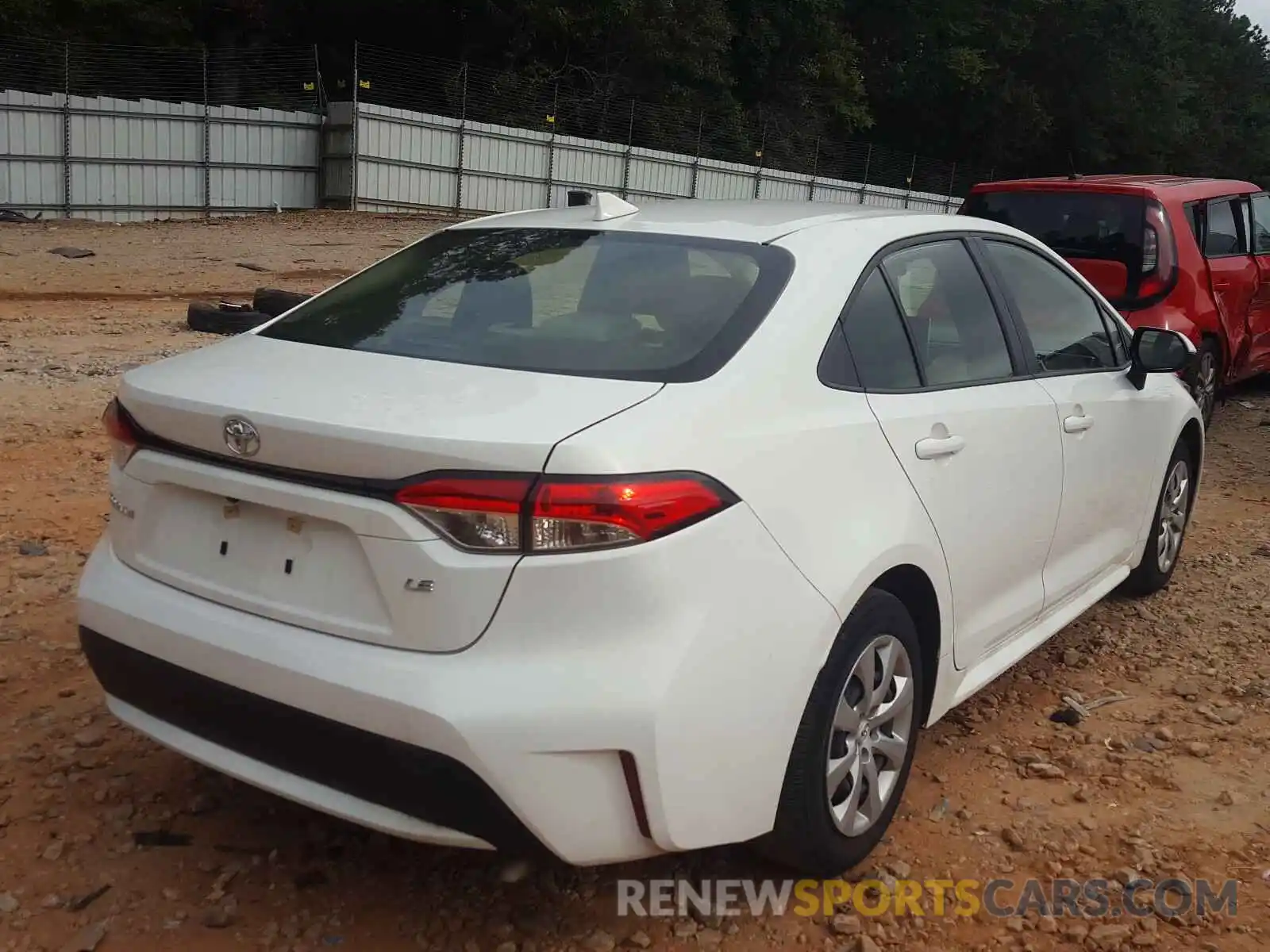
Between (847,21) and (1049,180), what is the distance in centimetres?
3586

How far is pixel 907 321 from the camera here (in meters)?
3.16

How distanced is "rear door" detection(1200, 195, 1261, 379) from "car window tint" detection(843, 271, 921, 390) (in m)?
5.27

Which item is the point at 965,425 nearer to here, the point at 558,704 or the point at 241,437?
the point at 558,704

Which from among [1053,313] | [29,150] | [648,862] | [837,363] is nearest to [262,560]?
[648,862]

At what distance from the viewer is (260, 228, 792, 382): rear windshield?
8.69 ft

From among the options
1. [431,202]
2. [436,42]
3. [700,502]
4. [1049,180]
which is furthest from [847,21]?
[700,502]

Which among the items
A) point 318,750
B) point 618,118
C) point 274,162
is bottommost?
point 318,750

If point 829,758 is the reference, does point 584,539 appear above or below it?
above

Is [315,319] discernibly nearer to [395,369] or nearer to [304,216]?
[395,369]

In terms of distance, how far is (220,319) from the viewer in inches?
346

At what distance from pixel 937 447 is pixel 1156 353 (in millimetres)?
1609

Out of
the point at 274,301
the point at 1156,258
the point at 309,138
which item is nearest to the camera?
the point at 1156,258

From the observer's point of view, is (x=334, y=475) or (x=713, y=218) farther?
(x=713, y=218)

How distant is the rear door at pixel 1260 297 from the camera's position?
835 centimetres
